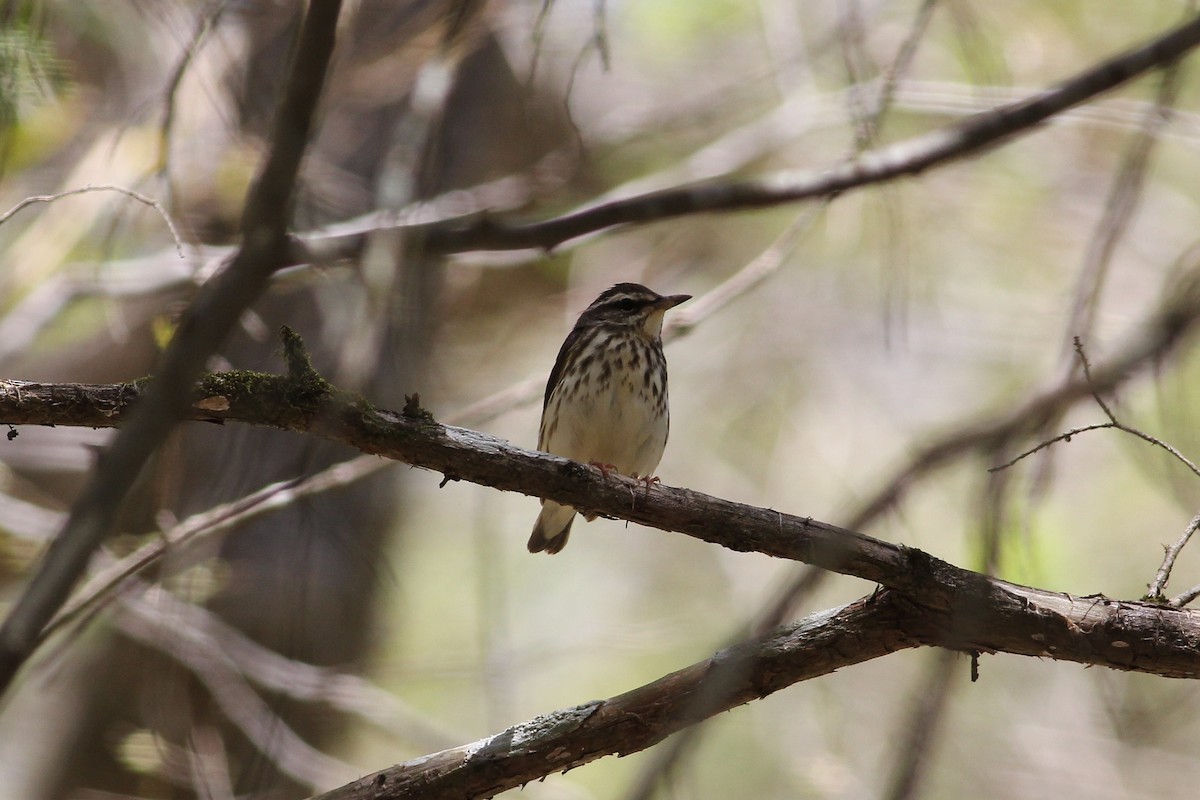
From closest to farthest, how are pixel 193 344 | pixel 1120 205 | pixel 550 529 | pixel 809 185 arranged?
pixel 193 344, pixel 1120 205, pixel 809 185, pixel 550 529

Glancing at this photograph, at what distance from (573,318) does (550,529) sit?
2.46m

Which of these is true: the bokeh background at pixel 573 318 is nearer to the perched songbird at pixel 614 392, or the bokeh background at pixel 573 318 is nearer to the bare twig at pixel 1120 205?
the bare twig at pixel 1120 205

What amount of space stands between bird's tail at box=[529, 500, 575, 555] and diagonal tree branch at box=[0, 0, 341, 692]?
4.23 metres

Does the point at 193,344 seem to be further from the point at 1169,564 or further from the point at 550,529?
the point at 550,529

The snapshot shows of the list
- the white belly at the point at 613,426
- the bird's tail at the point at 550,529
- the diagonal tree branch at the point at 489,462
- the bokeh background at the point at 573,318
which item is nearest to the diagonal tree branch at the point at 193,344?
the bokeh background at the point at 573,318

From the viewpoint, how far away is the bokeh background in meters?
3.73

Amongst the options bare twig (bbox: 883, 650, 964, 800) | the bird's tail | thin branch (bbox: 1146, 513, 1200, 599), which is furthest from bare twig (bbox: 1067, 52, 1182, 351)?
the bird's tail

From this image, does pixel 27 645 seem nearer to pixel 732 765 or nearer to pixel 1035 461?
pixel 1035 461

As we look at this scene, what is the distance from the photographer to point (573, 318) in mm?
8273

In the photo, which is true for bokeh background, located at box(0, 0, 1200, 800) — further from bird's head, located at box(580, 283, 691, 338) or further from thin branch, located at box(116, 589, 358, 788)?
bird's head, located at box(580, 283, 691, 338)

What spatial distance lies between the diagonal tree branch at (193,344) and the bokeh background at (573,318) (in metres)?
0.36

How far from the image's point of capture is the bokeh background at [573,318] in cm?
373

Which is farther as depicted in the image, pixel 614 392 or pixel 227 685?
pixel 227 685

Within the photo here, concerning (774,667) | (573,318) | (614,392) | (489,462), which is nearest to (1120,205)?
(774,667)
